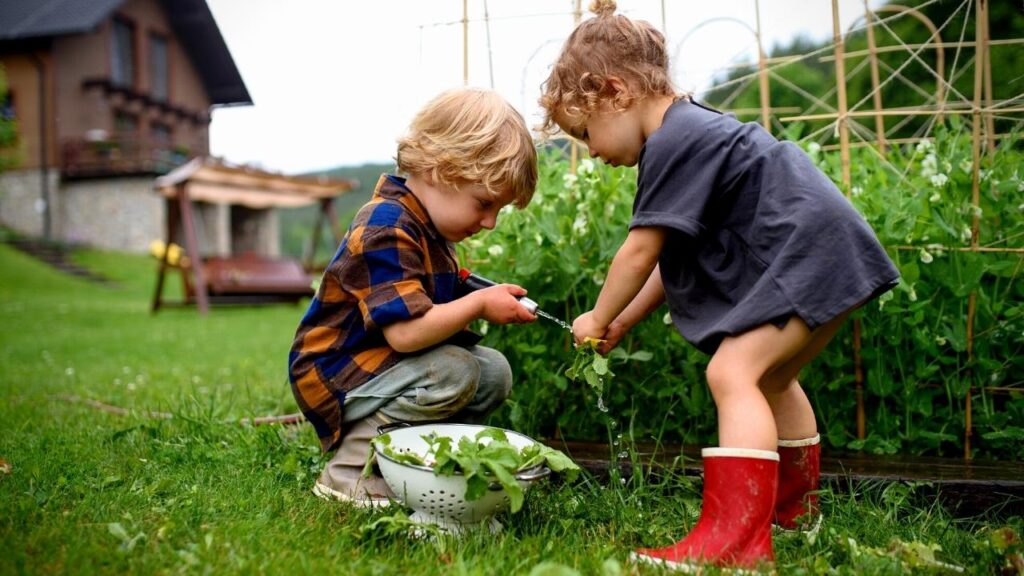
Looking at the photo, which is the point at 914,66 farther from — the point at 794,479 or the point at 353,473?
the point at 353,473

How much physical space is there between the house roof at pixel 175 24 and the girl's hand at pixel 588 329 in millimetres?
2302

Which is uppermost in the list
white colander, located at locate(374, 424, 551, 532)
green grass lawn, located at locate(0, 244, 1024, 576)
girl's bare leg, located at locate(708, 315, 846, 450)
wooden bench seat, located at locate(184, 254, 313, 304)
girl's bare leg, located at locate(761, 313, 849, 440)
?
girl's bare leg, located at locate(708, 315, 846, 450)

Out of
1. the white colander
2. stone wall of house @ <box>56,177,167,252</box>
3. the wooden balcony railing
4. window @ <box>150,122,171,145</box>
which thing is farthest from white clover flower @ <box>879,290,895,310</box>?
window @ <box>150,122,171,145</box>

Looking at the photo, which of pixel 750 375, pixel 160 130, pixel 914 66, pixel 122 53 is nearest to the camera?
pixel 750 375

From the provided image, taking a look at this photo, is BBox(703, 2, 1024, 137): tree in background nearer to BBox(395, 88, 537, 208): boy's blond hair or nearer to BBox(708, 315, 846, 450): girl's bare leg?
BBox(395, 88, 537, 208): boy's blond hair

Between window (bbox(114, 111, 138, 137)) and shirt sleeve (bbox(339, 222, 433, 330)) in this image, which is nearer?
shirt sleeve (bbox(339, 222, 433, 330))

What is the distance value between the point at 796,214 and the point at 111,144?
2147 centimetres

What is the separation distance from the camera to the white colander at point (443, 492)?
1591mm

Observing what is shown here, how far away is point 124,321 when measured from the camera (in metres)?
8.31

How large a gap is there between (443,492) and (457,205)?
0.70 m

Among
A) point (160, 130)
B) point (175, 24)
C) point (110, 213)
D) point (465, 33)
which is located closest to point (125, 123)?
point (160, 130)

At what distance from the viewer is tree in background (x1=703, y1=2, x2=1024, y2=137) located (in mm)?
2822

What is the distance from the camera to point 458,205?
1913 mm

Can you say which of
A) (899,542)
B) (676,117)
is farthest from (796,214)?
(899,542)
